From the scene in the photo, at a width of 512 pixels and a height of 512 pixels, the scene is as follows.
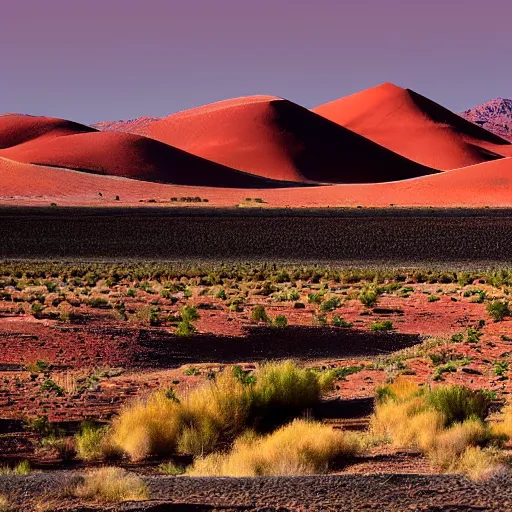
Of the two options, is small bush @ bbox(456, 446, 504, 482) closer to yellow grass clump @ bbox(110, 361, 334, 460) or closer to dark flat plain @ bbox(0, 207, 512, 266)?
yellow grass clump @ bbox(110, 361, 334, 460)

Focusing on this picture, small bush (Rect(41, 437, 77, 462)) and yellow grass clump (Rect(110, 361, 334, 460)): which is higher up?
yellow grass clump (Rect(110, 361, 334, 460))

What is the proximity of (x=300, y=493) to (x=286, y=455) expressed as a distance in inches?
77.3

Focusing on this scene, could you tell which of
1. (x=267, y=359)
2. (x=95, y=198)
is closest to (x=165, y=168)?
(x=95, y=198)

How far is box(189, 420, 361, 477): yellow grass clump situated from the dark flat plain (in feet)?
134

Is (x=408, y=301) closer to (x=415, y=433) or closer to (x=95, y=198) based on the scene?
(x=415, y=433)

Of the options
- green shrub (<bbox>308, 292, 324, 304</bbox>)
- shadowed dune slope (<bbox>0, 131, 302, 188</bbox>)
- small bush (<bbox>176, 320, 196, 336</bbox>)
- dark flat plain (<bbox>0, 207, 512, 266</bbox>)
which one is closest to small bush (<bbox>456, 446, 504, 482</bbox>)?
small bush (<bbox>176, 320, 196, 336</bbox>)

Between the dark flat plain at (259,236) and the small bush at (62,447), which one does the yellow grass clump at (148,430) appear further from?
the dark flat plain at (259,236)

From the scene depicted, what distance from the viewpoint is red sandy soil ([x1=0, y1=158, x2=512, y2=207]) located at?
10744cm

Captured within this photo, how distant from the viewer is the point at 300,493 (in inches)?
317

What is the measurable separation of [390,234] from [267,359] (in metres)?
45.8

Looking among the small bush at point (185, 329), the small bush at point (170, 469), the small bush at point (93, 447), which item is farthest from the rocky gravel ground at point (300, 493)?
the small bush at point (185, 329)

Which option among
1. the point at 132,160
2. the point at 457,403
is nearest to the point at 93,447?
the point at 457,403

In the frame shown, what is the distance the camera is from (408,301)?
32.4 m

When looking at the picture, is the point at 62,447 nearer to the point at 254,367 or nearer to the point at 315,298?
the point at 254,367
